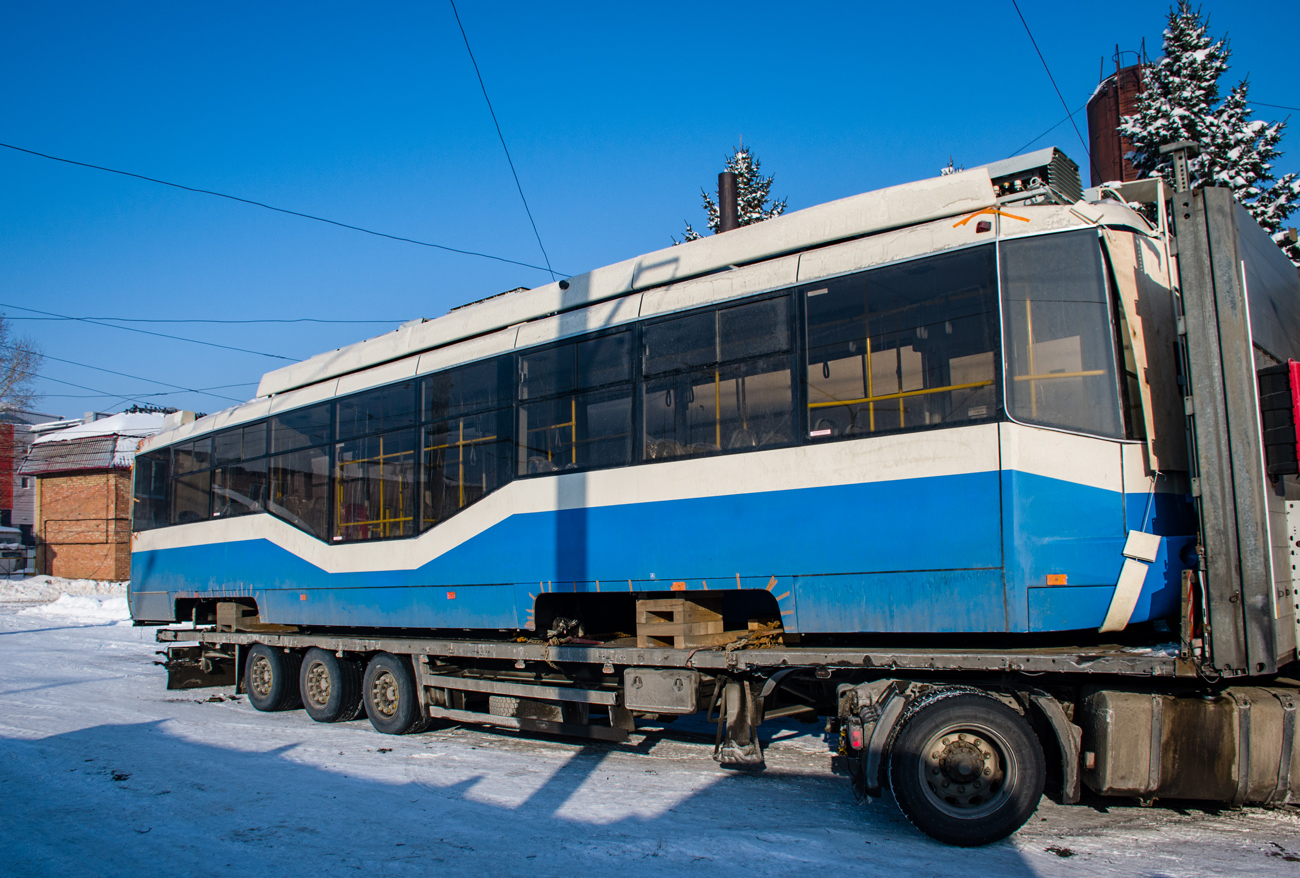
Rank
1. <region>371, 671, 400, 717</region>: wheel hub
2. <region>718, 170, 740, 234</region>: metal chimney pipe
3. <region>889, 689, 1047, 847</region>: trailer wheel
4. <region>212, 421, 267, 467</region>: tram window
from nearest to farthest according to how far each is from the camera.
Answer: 1. <region>889, 689, 1047, 847</region>: trailer wheel
2. <region>371, 671, 400, 717</region>: wheel hub
3. <region>212, 421, 267, 467</region>: tram window
4. <region>718, 170, 740, 234</region>: metal chimney pipe

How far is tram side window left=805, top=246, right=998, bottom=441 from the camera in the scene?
18.7ft

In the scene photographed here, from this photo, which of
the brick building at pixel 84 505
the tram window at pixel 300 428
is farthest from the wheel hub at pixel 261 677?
the brick building at pixel 84 505

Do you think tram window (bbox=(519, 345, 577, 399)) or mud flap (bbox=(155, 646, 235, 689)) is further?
mud flap (bbox=(155, 646, 235, 689))

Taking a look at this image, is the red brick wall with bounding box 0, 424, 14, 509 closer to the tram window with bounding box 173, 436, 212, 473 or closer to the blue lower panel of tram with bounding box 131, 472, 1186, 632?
the tram window with bounding box 173, 436, 212, 473

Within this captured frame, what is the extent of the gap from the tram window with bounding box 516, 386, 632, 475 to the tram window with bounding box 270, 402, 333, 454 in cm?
357

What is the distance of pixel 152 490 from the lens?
13.8 metres

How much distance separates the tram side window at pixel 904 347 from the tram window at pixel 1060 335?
141 mm

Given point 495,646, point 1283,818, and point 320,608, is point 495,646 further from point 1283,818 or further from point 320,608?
point 1283,818

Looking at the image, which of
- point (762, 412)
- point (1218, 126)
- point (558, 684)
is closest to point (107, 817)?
point (558, 684)

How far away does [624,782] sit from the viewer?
23.4ft

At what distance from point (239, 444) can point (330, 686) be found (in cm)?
372

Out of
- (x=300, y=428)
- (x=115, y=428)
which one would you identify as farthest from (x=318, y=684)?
(x=115, y=428)

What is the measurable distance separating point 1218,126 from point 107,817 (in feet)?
69.6

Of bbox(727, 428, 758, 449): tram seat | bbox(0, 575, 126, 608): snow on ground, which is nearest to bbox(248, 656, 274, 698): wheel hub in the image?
bbox(727, 428, 758, 449): tram seat
